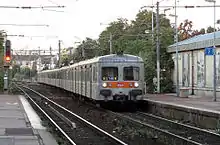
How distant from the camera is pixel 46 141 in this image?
12953 mm

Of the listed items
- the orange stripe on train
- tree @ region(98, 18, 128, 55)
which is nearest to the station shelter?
the orange stripe on train

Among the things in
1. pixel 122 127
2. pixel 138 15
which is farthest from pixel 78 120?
pixel 138 15

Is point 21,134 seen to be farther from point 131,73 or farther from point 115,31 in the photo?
point 115,31

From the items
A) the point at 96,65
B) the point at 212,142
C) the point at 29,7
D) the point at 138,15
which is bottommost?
the point at 212,142

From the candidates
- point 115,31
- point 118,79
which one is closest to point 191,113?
point 118,79

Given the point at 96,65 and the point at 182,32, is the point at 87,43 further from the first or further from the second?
the point at 96,65

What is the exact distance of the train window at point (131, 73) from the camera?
1040 inches

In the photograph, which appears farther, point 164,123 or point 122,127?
point 164,123

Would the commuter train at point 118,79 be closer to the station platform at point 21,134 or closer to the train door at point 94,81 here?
the train door at point 94,81

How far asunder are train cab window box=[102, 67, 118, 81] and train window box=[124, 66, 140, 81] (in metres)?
0.53

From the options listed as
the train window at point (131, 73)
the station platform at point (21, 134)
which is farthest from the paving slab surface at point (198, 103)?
the station platform at point (21, 134)

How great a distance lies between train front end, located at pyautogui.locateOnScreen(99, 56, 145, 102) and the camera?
85.0ft

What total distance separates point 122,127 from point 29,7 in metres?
12.5

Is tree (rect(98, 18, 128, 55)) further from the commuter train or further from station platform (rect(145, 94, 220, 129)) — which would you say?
station platform (rect(145, 94, 220, 129))
